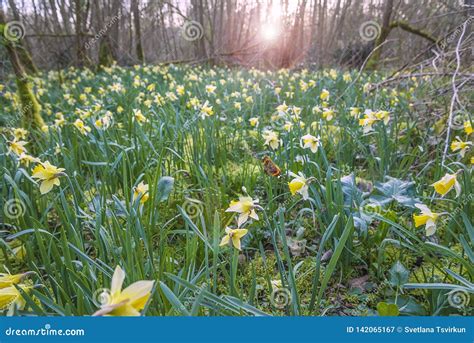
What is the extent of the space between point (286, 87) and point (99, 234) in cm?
487

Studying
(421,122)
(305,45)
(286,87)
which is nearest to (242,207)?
(421,122)

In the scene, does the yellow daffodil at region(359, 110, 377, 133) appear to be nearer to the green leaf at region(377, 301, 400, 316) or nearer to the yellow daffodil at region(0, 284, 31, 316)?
the green leaf at region(377, 301, 400, 316)

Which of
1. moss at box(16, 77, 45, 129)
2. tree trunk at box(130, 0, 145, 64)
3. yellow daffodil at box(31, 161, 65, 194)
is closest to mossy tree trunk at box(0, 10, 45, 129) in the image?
moss at box(16, 77, 45, 129)

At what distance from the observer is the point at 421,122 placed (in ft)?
10.6

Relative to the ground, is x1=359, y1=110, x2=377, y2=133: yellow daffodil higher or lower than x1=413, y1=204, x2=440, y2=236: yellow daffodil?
higher

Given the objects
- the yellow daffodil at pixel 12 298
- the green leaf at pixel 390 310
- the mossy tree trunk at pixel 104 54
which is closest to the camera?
the yellow daffodil at pixel 12 298

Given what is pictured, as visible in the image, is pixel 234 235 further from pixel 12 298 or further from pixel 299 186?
pixel 12 298

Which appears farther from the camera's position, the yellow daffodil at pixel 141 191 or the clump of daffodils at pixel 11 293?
the yellow daffodil at pixel 141 191

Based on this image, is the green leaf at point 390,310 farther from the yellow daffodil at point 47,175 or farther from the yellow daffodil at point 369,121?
the yellow daffodil at point 369,121

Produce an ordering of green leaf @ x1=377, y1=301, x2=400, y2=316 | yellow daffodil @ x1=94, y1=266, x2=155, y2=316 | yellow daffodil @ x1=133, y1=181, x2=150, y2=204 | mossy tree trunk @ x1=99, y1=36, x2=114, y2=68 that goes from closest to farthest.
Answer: yellow daffodil @ x1=94, y1=266, x2=155, y2=316, green leaf @ x1=377, y1=301, x2=400, y2=316, yellow daffodil @ x1=133, y1=181, x2=150, y2=204, mossy tree trunk @ x1=99, y1=36, x2=114, y2=68

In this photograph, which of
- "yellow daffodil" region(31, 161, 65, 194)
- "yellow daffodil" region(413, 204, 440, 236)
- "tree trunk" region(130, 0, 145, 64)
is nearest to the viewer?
"yellow daffodil" region(413, 204, 440, 236)

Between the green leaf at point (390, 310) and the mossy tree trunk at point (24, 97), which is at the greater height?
the mossy tree trunk at point (24, 97)

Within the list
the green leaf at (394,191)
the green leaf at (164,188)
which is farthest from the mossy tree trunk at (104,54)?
the green leaf at (394,191)

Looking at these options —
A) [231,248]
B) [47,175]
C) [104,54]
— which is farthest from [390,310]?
[104,54]
